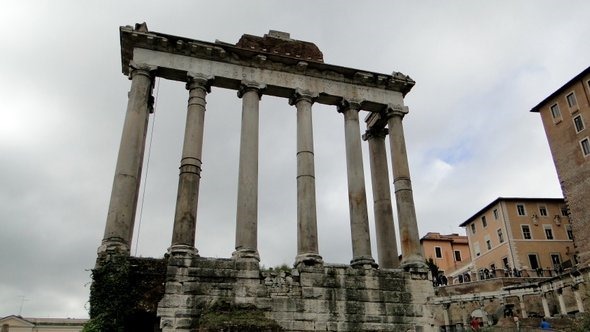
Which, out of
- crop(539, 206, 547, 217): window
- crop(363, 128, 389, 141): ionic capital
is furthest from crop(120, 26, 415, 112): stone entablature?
crop(539, 206, 547, 217): window

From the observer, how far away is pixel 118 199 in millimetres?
15547

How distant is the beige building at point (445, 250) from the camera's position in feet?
207

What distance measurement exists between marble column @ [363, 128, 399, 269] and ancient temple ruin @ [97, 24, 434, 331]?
4 cm

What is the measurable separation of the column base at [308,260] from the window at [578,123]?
3548cm

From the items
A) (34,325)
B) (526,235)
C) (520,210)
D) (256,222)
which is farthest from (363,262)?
(520,210)

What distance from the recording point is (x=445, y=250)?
6488 cm

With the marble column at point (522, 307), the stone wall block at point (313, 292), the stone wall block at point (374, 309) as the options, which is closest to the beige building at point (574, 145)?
the marble column at point (522, 307)

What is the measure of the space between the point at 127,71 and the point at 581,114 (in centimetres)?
3877

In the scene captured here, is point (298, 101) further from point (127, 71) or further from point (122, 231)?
point (122, 231)

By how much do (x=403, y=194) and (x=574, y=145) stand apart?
104 ft

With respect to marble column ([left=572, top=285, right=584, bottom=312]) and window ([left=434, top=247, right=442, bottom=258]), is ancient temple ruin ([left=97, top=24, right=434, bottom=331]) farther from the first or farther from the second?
window ([left=434, top=247, right=442, bottom=258])

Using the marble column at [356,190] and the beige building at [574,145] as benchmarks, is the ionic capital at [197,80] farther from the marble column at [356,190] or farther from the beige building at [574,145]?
the beige building at [574,145]

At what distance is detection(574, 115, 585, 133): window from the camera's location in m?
42.0

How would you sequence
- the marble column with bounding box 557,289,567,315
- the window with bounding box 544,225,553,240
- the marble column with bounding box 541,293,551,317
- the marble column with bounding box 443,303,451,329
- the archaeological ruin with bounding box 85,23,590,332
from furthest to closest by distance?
the window with bounding box 544,225,553,240 → the marble column with bounding box 443,303,451,329 → the marble column with bounding box 541,293,551,317 → the marble column with bounding box 557,289,567,315 → the archaeological ruin with bounding box 85,23,590,332
